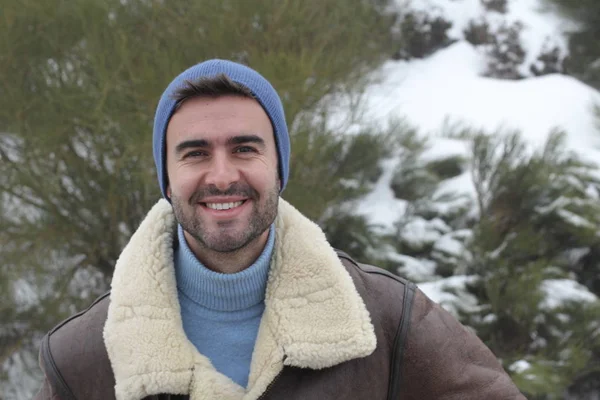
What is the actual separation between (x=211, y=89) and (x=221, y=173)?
0.15 m

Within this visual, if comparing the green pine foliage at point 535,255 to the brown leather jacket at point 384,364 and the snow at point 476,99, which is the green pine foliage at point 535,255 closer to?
the snow at point 476,99

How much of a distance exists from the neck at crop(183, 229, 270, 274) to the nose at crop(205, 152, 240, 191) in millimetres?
120

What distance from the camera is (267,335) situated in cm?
110

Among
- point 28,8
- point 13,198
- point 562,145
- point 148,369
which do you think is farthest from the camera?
point 562,145

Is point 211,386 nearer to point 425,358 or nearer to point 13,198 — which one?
point 425,358

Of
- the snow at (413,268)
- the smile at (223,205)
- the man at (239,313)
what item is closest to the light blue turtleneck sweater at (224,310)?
the man at (239,313)

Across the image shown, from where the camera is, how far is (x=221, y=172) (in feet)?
3.64

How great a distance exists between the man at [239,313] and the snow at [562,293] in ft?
13.4

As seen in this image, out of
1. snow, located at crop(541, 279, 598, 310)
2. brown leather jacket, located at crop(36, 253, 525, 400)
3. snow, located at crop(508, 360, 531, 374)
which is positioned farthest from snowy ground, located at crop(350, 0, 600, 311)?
brown leather jacket, located at crop(36, 253, 525, 400)

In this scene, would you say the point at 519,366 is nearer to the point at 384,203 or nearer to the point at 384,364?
the point at 384,203

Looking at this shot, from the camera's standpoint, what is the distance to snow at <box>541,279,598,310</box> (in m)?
4.93

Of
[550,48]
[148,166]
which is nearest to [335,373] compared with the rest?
[148,166]

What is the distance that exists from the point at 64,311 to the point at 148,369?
13.8 ft

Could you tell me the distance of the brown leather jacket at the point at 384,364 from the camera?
1083 mm
